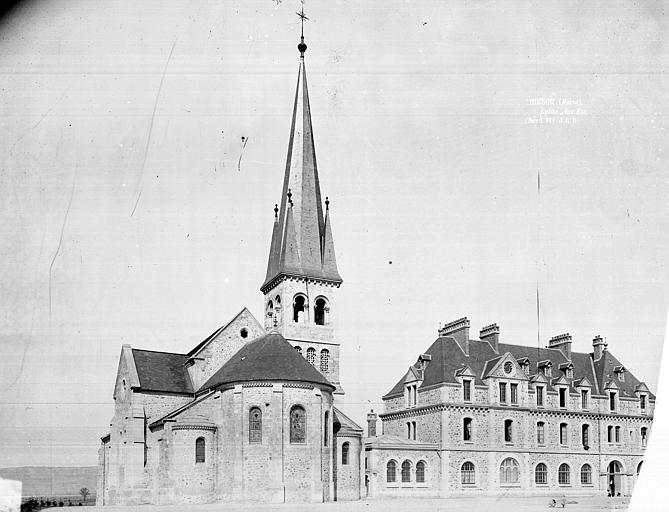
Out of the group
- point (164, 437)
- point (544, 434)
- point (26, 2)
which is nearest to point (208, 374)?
point (164, 437)

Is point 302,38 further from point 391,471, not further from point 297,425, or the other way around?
point 391,471

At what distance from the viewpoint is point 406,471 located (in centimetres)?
3659

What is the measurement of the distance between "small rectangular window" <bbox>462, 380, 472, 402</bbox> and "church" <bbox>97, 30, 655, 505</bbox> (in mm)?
83

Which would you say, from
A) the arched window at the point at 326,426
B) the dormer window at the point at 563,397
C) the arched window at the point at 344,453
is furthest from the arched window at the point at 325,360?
the dormer window at the point at 563,397

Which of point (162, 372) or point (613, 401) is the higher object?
A: point (162, 372)

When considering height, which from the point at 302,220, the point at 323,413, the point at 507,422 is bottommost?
the point at 507,422

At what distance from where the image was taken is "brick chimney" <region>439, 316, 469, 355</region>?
40.1 meters

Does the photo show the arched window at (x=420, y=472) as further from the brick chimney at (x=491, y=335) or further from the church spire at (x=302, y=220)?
the church spire at (x=302, y=220)

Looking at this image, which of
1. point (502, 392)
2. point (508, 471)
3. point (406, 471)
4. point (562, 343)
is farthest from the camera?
point (562, 343)

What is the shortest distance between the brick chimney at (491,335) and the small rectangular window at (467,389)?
10.0 feet

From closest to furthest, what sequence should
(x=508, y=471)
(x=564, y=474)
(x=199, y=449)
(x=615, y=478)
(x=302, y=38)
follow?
(x=302, y=38) < (x=199, y=449) < (x=508, y=471) < (x=564, y=474) < (x=615, y=478)

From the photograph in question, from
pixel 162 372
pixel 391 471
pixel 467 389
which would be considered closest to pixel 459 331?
pixel 467 389

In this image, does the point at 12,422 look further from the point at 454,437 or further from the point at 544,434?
the point at 544,434

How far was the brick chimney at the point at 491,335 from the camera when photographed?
4100 centimetres
